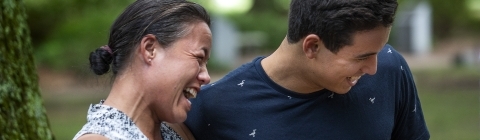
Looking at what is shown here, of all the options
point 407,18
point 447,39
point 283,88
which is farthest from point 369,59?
point 447,39

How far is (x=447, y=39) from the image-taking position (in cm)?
3066

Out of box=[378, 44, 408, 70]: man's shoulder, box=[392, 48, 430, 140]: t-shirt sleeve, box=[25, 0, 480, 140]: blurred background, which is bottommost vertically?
box=[25, 0, 480, 140]: blurred background

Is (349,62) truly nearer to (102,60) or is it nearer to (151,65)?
(151,65)

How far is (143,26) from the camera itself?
8.48ft

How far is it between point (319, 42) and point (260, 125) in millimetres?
365

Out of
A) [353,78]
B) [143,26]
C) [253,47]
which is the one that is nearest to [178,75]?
[143,26]

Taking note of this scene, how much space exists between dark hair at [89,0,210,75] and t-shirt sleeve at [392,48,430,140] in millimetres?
829

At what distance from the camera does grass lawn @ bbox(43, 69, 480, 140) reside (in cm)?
1308

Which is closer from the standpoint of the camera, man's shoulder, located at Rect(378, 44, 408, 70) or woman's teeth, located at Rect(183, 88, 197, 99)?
woman's teeth, located at Rect(183, 88, 197, 99)

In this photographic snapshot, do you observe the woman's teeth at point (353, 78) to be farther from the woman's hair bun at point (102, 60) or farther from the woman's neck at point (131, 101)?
the woman's hair bun at point (102, 60)

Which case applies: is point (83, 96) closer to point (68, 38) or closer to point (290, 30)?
point (68, 38)

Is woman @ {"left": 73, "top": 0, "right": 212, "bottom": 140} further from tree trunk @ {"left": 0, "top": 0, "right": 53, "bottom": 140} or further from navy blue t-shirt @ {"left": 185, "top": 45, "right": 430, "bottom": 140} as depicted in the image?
tree trunk @ {"left": 0, "top": 0, "right": 53, "bottom": 140}

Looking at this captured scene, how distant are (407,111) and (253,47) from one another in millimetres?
25603

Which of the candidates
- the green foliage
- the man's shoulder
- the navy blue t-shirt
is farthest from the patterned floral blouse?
the green foliage
